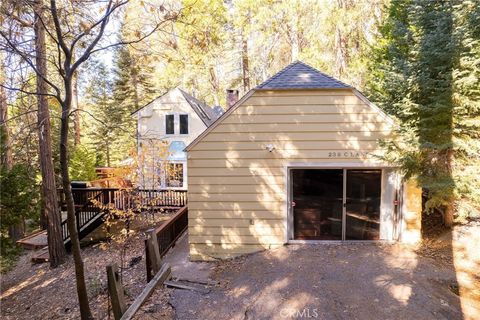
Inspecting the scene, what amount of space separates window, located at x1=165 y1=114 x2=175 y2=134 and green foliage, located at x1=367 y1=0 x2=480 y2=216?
13.5 metres

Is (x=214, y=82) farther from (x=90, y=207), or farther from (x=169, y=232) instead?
(x=169, y=232)

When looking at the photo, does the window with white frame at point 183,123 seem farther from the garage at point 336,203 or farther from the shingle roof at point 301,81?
the garage at point 336,203

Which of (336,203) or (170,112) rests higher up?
(170,112)

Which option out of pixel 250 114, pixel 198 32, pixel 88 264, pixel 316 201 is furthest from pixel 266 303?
pixel 88 264

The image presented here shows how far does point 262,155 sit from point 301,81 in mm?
2080

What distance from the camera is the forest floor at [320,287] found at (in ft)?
16.5

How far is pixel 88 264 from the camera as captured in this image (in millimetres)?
9359

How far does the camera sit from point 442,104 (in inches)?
257

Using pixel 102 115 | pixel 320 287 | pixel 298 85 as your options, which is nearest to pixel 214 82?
pixel 102 115

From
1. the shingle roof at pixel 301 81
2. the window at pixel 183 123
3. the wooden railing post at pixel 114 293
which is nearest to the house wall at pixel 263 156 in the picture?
the shingle roof at pixel 301 81

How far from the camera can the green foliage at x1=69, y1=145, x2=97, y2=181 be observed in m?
17.5

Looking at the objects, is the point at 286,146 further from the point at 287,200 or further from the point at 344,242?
the point at 344,242

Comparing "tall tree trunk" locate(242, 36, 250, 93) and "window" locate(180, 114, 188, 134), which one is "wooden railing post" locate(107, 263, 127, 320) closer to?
"window" locate(180, 114, 188, 134)

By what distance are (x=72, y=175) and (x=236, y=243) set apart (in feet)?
45.0
